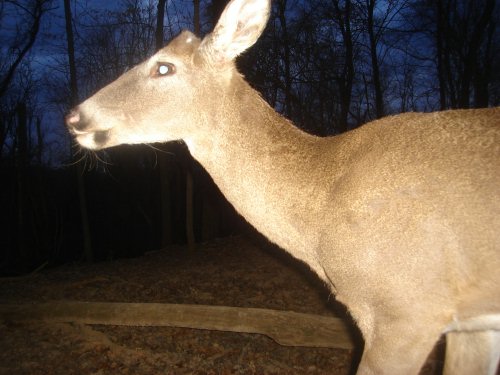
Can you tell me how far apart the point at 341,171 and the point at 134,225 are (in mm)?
34732

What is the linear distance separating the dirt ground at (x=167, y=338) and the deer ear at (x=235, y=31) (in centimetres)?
474

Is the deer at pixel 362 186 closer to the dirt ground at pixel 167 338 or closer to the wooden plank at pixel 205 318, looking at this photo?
→ the wooden plank at pixel 205 318

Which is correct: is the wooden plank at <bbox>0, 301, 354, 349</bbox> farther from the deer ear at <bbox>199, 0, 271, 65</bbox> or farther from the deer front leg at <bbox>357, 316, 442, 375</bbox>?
the deer ear at <bbox>199, 0, 271, 65</bbox>

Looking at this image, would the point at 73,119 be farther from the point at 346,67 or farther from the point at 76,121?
the point at 346,67

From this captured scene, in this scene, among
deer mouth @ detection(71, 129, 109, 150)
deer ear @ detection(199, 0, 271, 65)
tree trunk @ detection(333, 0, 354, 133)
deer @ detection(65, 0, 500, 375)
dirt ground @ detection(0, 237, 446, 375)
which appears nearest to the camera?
deer @ detection(65, 0, 500, 375)

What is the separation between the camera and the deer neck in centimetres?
457

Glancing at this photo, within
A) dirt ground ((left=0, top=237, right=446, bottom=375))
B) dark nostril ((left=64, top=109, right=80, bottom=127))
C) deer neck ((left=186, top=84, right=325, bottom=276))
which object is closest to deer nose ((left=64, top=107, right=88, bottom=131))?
dark nostril ((left=64, top=109, right=80, bottom=127))

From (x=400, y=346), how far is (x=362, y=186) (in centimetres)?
136

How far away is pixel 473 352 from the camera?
4617 millimetres

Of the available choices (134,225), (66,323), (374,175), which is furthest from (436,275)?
(134,225)

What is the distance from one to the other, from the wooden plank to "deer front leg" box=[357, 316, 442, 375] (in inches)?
130

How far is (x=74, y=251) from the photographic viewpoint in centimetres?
3080

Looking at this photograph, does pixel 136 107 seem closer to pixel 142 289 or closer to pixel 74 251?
pixel 142 289

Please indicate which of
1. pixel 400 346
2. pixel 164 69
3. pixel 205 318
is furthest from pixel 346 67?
pixel 400 346
